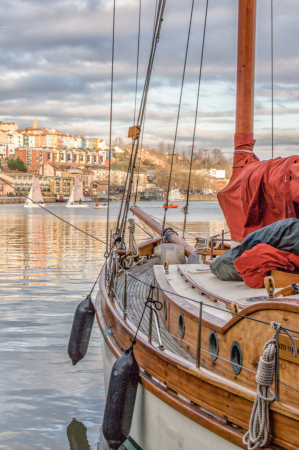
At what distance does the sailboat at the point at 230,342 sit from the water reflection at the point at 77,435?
0.73m

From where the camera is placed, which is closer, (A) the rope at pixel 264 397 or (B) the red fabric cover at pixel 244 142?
(A) the rope at pixel 264 397

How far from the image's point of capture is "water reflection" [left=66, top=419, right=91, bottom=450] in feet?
18.5

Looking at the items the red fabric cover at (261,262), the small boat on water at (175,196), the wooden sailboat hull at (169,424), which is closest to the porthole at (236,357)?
the wooden sailboat hull at (169,424)

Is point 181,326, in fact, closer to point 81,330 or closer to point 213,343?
point 213,343

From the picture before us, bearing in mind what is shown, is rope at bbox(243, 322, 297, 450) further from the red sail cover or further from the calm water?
the calm water

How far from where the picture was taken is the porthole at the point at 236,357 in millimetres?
3405

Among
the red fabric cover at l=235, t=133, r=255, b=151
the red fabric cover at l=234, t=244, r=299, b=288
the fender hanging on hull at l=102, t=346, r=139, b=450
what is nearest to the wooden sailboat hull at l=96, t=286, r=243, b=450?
the fender hanging on hull at l=102, t=346, r=139, b=450

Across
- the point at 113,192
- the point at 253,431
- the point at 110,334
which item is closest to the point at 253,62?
the point at 110,334

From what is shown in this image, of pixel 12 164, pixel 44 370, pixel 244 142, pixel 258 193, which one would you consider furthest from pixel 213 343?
pixel 12 164

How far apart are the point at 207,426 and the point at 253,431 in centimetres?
49

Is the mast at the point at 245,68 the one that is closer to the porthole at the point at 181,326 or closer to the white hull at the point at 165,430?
the porthole at the point at 181,326

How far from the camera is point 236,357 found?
350 centimetres

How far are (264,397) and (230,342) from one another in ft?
2.35

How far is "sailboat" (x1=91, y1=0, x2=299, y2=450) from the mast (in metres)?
0.01
